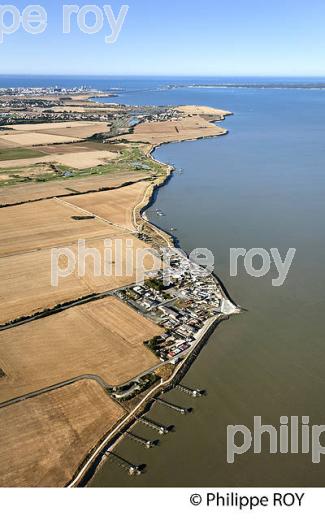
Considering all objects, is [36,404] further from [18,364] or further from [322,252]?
[322,252]

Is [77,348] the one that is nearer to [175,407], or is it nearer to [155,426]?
[175,407]

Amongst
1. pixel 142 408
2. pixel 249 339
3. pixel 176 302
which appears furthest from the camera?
pixel 176 302

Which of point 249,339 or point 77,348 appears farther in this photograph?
point 249,339

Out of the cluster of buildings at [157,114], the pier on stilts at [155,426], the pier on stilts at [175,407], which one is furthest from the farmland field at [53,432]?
the cluster of buildings at [157,114]

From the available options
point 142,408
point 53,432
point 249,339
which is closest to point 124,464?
point 142,408

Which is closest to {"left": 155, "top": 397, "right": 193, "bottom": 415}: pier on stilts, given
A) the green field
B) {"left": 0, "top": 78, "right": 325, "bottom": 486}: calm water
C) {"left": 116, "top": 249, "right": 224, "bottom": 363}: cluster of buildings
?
{"left": 0, "top": 78, "right": 325, "bottom": 486}: calm water

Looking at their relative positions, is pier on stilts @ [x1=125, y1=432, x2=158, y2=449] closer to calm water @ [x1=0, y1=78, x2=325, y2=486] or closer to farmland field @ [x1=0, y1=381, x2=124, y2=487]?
calm water @ [x1=0, y1=78, x2=325, y2=486]

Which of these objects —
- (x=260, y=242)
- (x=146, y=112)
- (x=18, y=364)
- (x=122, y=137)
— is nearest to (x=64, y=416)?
(x=18, y=364)
